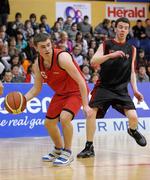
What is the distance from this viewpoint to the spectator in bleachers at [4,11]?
17938 mm

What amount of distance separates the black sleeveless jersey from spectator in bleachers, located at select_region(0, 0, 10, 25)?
1016 centimetres

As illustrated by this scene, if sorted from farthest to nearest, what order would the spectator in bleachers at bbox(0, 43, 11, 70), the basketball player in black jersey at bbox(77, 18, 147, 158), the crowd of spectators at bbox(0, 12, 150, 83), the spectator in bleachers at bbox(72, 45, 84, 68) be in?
the spectator in bleachers at bbox(72, 45, 84, 68)
the spectator in bleachers at bbox(0, 43, 11, 70)
the crowd of spectators at bbox(0, 12, 150, 83)
the basketball player in black jersey at bbox(77, 18, 147, 158)

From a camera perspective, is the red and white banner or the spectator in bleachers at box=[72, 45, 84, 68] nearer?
the spectator in bleachers at box=[72, 45, 84, 68]

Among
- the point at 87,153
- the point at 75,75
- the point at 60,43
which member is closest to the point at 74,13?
the point at 60,43

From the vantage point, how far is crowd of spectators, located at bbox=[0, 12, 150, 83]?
48.2 ft

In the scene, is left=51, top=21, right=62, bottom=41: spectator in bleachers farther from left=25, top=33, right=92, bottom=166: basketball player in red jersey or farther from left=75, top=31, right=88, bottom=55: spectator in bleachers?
left=25, top=33, right=92, bottom=166: basketball player in red jersey

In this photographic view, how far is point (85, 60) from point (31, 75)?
306cm

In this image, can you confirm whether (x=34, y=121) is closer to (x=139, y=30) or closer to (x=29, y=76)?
(x=29, y=76)

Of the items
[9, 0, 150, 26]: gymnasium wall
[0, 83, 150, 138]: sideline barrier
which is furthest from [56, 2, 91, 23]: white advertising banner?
[0, 83, 150, 138]: sideline barrier

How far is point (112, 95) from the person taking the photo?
8.09 metres

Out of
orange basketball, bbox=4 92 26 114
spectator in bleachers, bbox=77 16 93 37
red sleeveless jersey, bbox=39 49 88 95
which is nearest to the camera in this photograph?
red sleeveless jersey, bbox=39 49 88 95

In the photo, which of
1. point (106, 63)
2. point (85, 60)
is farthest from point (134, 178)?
point (85, 60)

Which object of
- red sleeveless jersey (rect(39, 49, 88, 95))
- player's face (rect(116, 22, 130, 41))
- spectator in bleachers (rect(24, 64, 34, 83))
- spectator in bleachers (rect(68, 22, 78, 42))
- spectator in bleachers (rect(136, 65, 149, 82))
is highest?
player's face (rect(116, 22, 130, 41))

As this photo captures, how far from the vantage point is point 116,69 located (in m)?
8.15
